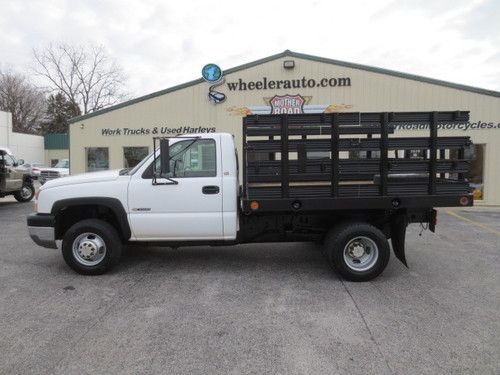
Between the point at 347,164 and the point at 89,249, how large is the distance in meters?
3.72

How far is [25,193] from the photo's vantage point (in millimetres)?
15398

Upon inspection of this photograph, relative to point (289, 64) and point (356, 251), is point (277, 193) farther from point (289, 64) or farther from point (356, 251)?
point (289, 64)

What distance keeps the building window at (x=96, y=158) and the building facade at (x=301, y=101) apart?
0.60 metres

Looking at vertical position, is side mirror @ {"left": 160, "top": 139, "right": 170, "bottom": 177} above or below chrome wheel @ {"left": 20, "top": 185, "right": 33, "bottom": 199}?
above

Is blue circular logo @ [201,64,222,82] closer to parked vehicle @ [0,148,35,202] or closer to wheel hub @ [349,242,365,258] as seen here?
parked vehicle @ [0,148,35,202]

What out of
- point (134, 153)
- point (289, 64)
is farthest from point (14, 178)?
point (289, 64)

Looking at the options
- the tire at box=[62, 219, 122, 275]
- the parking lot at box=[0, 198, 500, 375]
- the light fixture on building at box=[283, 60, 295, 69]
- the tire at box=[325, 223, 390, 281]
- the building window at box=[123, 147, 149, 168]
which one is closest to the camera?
the parking lot at box=[0, 198, 500, 375]

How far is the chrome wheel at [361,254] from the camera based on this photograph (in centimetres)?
539

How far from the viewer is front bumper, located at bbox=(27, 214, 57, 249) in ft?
18.3

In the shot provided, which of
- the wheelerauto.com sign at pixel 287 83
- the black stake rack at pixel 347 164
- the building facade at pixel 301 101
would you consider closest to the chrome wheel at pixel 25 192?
the building facade at pixel 301 101

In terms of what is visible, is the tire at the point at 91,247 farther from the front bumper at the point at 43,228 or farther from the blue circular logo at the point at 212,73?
the blue circular logo at the point at 212,73

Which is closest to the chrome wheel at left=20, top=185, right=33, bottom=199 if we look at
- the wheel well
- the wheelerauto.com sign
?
the wheelerauto.com sign

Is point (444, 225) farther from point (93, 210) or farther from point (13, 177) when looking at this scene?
point (13, 177)

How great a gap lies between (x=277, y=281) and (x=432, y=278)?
2.19m
